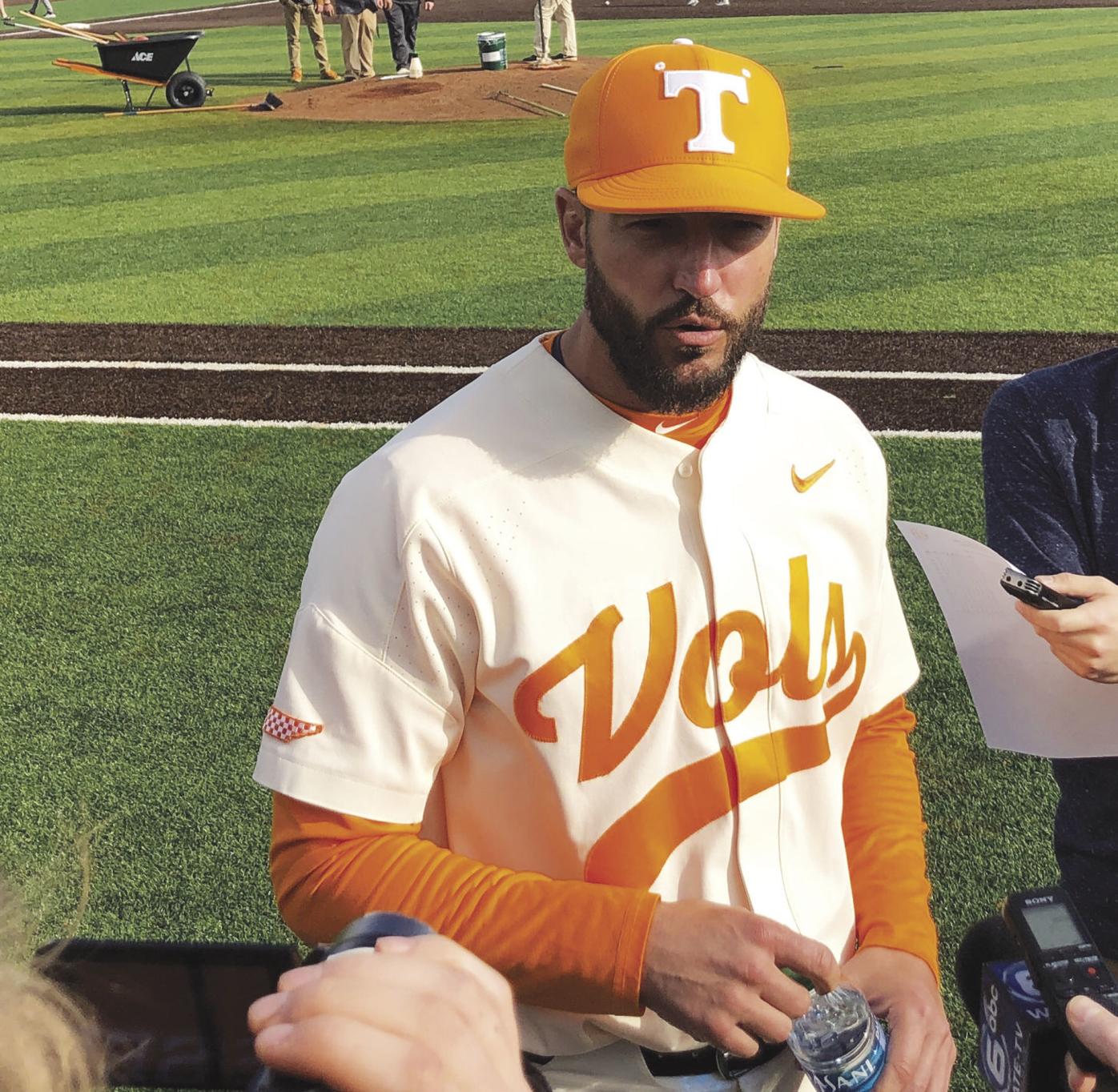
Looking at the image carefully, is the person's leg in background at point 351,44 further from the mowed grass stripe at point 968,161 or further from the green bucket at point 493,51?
the mowed grass stripe at point 968,161

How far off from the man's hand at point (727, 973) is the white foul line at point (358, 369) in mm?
5651

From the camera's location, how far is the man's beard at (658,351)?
1.92 metres

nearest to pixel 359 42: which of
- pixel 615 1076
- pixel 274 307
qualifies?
pixel 274 307

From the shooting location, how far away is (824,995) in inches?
73.4

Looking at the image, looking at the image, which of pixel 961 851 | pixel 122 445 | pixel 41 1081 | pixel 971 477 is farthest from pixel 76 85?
pixel 41 1081

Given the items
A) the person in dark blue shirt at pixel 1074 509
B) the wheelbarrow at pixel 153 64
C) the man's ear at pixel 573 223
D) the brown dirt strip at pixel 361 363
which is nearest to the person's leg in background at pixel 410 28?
the wheelbarrow at pixel 153 64

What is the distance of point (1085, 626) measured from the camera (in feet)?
6.86

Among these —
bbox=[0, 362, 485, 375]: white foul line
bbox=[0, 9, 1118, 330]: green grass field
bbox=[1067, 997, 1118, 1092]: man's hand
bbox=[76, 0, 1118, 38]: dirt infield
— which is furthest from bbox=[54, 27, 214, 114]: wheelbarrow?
bbox=[1067, 997, 1118, 1092]: man's hand

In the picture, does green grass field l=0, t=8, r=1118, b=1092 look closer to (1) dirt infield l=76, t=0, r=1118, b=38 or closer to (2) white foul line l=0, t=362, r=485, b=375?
(2) white foul line l=0, t=362, r=485, b=375

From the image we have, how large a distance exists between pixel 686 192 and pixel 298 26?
19814mm

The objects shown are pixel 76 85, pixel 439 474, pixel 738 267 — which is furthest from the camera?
pixel 76 85

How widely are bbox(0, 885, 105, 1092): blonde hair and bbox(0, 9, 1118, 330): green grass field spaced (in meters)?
7.39

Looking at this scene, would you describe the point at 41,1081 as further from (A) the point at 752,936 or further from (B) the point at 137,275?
(B) the point at 137,275

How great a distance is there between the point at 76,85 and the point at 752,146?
20978 mm
